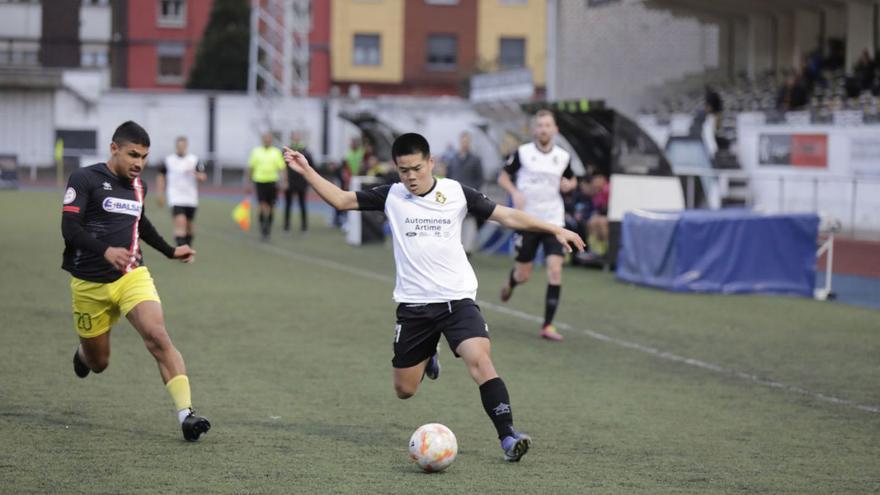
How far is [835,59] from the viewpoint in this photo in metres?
35.1

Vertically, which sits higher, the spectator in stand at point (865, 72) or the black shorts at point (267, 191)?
the spectator in stand at point (865, 72)

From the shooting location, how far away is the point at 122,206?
26.7ft

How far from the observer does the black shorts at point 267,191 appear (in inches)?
1041

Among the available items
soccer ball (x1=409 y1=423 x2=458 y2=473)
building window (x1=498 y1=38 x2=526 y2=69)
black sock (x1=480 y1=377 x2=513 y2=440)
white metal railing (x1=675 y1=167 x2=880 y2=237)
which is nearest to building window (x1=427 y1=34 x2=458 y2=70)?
building window (x1=498 y1=38 x2=526 y2=69)

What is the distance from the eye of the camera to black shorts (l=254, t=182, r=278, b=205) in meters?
26.4

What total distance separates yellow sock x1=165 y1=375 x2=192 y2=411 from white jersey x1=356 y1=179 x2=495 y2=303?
137cm

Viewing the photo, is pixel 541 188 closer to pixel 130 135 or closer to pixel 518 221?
pixel 518 221

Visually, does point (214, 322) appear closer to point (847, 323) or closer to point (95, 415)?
point (95, 415)

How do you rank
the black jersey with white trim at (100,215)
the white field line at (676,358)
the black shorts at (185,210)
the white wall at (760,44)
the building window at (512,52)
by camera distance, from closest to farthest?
the black jersey with white trim at (100,215) → the white field line at (676,358) → the black shorts at (185,210) → the white wall at (760,44) → the building window at (512,52)

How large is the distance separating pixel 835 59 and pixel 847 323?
2148 centimetres

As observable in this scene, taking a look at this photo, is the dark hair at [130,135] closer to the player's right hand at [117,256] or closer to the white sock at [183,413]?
the player's right hand at [117,256]

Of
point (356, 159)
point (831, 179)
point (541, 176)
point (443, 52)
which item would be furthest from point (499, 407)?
point (443, 52)

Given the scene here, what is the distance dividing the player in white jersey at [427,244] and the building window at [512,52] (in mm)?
60972

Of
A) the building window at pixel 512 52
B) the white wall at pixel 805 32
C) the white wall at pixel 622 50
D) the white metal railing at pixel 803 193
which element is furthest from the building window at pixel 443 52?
the white metal railing at pixel 803 193
